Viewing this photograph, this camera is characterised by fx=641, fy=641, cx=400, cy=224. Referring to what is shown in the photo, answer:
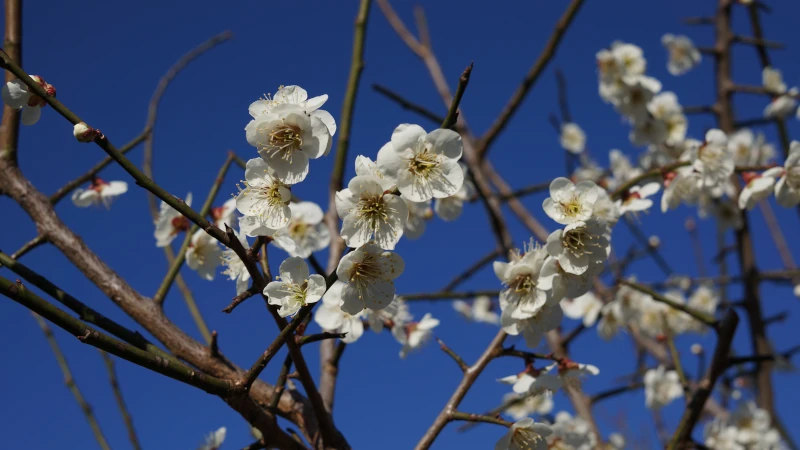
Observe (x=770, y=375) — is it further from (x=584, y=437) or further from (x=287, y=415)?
(x=287, y=415)

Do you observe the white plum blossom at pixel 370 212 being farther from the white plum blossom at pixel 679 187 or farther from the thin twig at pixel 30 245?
the white plum blossom at pixel 679 187

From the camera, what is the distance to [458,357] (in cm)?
161

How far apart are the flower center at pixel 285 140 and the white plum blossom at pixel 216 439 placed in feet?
2.95

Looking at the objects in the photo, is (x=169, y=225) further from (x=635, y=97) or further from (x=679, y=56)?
(x=679, y=56)

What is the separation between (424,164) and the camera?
129 centimetres

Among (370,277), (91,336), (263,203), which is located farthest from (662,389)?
(91,336)

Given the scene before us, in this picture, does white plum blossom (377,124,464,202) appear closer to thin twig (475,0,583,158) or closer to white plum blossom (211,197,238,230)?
white plum blossom (211,197,238,230)

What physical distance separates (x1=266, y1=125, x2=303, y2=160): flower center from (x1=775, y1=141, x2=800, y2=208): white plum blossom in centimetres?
158

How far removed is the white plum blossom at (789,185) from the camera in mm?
2002

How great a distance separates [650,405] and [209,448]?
275 centimetres

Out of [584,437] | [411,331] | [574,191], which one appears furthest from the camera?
[411,331]

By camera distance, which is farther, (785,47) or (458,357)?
(785,47)

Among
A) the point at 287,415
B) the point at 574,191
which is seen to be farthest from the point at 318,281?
the point at 574,191

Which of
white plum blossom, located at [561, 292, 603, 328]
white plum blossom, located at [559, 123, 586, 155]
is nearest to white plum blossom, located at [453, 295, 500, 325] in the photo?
white plum blossom, located at [559, 123, 586, 155]
